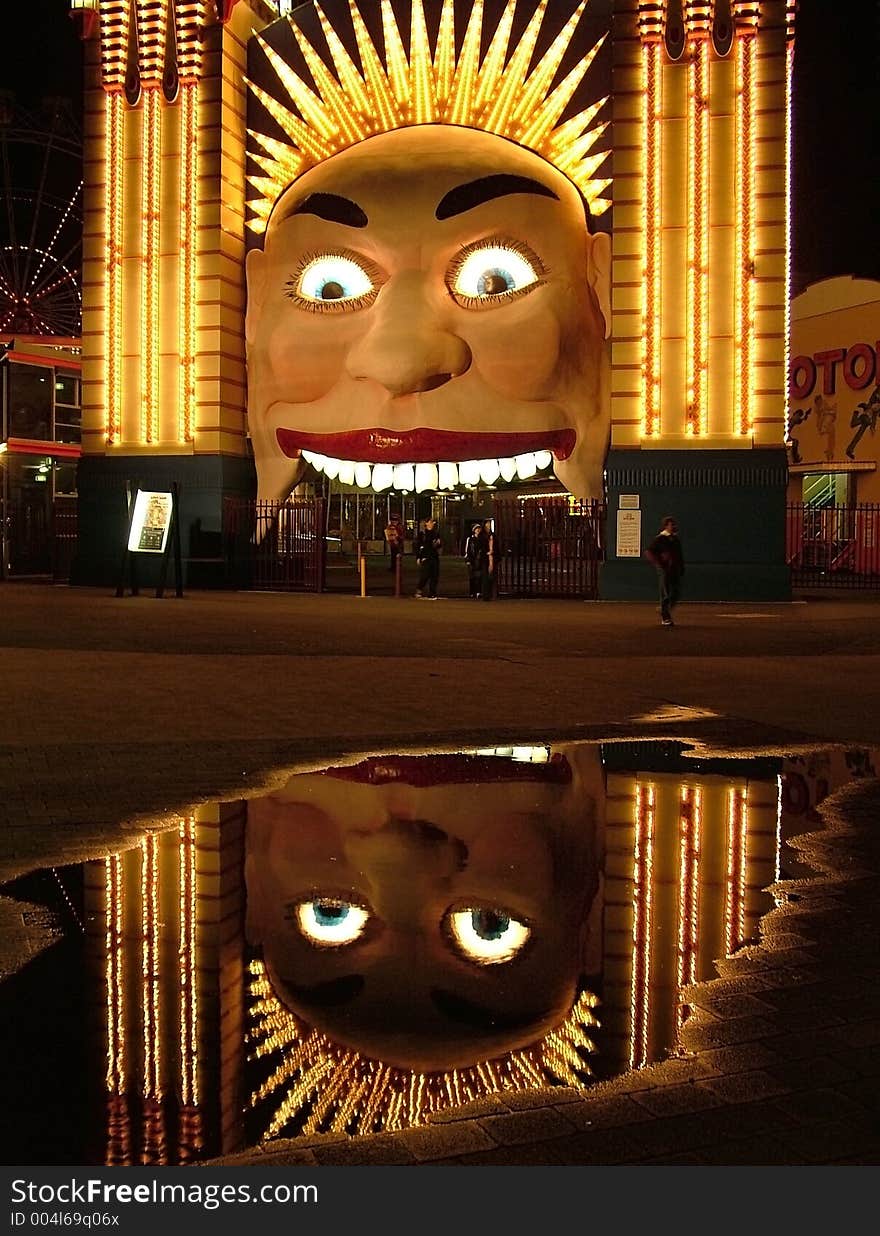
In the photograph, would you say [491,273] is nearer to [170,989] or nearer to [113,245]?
[113,245]

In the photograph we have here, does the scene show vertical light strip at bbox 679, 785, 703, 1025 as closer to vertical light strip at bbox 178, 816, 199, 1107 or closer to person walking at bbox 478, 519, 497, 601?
vertical light strip at bbox 178, 816, 199, 1107

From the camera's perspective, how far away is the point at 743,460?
23.9 meters

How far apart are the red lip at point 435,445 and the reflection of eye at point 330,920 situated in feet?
64.0

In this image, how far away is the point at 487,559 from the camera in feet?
83.3

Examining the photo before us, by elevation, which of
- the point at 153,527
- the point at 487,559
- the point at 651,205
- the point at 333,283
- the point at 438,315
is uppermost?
the point at 651,205

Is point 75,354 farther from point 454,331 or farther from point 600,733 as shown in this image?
point 600,733

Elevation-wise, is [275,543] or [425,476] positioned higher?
[425,476]

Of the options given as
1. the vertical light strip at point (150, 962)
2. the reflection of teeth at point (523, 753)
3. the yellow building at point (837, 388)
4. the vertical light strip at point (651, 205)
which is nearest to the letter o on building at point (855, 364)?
the yellow building at point (837, 388)

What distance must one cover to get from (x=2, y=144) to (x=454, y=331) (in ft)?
63.8

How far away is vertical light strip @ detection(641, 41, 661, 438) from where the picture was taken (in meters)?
24.0

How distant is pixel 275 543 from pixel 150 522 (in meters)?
3.68

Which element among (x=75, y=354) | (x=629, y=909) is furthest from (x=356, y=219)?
(x=629, y=909)

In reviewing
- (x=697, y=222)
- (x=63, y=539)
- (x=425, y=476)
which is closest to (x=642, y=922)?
(x=425, y=476)

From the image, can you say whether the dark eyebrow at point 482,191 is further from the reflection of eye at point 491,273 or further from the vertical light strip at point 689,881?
the vertical light strip at point 689,881
